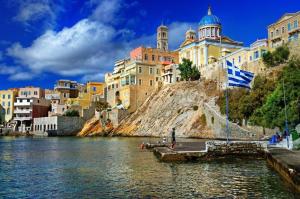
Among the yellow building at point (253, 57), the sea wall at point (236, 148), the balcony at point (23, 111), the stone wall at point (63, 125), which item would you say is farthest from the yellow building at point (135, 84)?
the sea wall at point (236, 148)

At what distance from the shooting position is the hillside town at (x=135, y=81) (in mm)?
69188

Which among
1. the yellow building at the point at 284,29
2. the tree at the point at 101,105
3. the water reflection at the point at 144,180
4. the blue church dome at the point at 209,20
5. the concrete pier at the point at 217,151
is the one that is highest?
the blue church dome at the point at 209,20

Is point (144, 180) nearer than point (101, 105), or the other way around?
point (144, 180)

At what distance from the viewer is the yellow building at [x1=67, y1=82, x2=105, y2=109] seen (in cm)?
10312

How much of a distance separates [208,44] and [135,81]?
68.0 ft

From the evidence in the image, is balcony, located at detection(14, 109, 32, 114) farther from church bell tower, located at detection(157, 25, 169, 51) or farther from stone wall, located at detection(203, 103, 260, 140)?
stone wall, located at detection(203, 103, 260, 140)

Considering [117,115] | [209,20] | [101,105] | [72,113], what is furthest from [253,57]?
[72,113]

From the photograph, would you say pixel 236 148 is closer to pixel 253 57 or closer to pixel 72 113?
pixel 253 57

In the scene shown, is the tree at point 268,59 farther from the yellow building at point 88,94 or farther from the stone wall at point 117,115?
the yellow building at point 88,94

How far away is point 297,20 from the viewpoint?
63.4m

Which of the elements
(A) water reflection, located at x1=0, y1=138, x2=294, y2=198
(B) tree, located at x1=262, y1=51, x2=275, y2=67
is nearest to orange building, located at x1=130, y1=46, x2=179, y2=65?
(B) tree, located at x1=262, y1=51, x2=275, y2=67

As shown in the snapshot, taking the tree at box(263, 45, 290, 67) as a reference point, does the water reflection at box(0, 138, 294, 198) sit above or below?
below

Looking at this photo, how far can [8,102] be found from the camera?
10794cm

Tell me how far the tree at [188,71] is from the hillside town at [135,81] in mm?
1598
